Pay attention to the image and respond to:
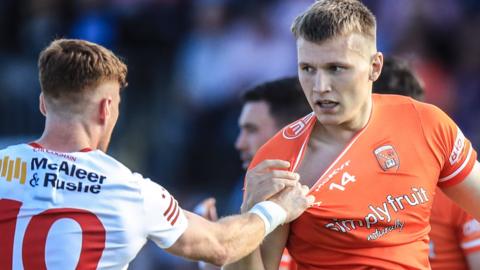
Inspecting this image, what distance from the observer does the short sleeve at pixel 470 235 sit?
6.04 m

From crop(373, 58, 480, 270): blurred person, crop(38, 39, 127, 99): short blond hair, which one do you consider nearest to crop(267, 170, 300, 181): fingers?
crop(38, 39, 127, 99): short blond hair

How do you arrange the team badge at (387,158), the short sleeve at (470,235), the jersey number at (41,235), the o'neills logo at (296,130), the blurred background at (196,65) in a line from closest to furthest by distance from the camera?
the jersey number at (41,235) → the team badge at (387,158) → the o'neills logo at (296,130) → the short sleeve at (470,235) → the blurred background at (196,65)

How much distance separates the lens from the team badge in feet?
17.7

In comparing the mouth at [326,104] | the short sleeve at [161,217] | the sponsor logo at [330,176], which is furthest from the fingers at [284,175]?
the short sleeve at [161,217]

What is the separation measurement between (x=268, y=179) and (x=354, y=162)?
441mm

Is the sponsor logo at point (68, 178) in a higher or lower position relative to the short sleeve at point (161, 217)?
higher

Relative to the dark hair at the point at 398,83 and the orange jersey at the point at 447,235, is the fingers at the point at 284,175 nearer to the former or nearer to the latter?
the orange jersey at the point at 447,235

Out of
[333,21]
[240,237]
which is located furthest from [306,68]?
[240,237]

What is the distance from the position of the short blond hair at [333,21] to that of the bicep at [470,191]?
2.86ft

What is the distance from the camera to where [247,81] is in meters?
11.3

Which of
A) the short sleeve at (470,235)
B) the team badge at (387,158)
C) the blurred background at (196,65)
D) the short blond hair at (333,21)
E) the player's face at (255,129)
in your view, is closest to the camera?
the short blond hair at (333,21)

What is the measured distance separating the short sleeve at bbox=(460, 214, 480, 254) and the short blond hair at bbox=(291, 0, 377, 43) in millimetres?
1332

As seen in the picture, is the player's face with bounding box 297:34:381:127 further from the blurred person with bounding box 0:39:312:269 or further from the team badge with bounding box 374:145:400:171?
the blurred person with bounding box 0:39:312:269

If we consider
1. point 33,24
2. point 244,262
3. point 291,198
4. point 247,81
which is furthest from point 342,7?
point 33,24
